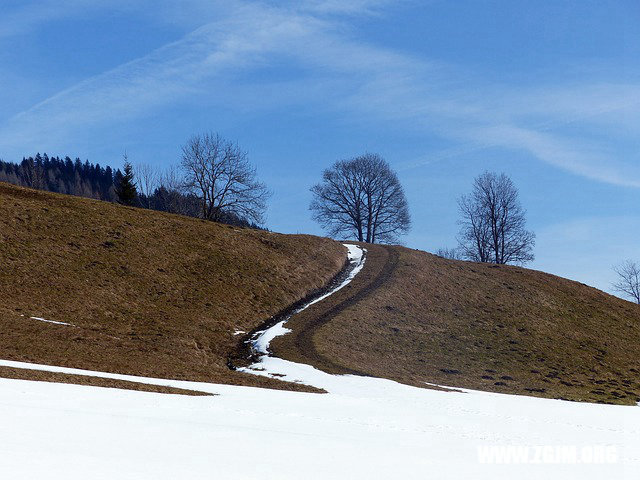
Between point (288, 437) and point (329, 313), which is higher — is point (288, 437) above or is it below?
below

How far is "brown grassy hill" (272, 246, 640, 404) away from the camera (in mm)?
26141

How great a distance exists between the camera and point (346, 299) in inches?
1334

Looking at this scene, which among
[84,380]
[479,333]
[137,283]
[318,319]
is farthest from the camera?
[479,333]

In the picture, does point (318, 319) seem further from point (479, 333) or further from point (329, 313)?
point (479, 333)

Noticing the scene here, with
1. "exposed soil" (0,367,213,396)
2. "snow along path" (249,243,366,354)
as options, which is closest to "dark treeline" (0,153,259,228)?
"snow along path" (249,243,366,354)

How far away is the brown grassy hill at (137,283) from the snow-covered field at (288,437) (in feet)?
11.7

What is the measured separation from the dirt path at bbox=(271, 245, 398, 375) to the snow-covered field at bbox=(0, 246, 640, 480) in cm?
446

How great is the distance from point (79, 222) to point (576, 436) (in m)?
28.7

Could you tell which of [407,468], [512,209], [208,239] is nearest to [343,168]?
[512,209]

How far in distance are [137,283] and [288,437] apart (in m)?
21.1

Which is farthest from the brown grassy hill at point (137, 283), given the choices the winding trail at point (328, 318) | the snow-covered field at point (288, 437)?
the snow-covered field at point (288, 437)

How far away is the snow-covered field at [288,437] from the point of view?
819 centimetres

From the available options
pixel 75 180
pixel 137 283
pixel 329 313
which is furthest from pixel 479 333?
pixel 75 180

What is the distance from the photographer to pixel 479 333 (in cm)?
3294
